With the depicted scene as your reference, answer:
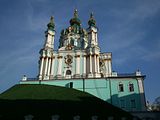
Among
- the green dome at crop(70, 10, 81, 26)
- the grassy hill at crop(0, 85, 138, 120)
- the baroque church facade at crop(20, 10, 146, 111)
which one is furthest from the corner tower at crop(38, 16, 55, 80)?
the grassy hill at crop(0, 85, 138, 120)

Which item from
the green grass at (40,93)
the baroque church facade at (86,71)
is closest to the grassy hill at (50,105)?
the green grass at (40,93)

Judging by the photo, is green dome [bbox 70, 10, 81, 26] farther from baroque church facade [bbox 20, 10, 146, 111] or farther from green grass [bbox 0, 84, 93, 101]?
green grass [bbox 0, 84, 93, 101]

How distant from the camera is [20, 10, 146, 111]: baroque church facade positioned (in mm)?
41081

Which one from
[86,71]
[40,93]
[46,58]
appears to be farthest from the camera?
[46,58]

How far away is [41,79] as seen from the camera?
45.7 m

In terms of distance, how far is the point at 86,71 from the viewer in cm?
4675

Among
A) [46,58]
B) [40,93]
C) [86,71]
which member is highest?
[46,58]

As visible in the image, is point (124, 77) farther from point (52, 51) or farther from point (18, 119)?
point (18, 119)

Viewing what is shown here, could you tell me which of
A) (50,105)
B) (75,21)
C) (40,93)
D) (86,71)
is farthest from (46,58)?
(50,105)

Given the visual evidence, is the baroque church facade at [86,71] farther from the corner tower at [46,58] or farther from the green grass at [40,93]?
the green grass at [40,93]

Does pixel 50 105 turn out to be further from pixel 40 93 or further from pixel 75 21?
pixel 75 21

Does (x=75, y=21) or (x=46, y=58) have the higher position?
(x=75, y=21)

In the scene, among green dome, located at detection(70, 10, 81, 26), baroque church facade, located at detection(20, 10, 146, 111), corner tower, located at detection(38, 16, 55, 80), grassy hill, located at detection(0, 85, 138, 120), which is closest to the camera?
grassy hill, located at detection(0, 85, 138, 120)

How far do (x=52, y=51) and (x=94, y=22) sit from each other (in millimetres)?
12229
